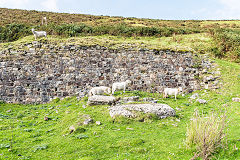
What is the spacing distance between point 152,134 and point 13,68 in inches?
A: 599

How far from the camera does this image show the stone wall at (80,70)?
56.4 ft

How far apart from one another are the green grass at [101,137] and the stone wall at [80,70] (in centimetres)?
342

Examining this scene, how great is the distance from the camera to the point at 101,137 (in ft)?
28.2

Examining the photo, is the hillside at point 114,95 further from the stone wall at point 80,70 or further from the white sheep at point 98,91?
the white sheep at point 98,91

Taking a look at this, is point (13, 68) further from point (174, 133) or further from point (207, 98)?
point (207, 98)

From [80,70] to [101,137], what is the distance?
10.7 meters

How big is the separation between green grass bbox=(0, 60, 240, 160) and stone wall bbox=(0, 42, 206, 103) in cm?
342

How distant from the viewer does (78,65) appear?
60.1ft

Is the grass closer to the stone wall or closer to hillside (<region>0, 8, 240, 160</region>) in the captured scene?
hillside (<region>0, 8, 240, 160</region>)

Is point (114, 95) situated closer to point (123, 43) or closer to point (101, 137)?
point (101, 137)

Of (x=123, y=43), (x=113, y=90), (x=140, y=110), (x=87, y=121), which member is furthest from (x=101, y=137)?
(x=123, y=43)

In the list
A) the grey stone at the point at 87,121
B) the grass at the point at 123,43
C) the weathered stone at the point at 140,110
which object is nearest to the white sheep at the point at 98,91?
the weathered stone at the point at 140,110

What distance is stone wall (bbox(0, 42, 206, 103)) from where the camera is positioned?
56.4ft

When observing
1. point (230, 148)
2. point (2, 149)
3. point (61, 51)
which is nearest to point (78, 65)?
point (61, 51)
